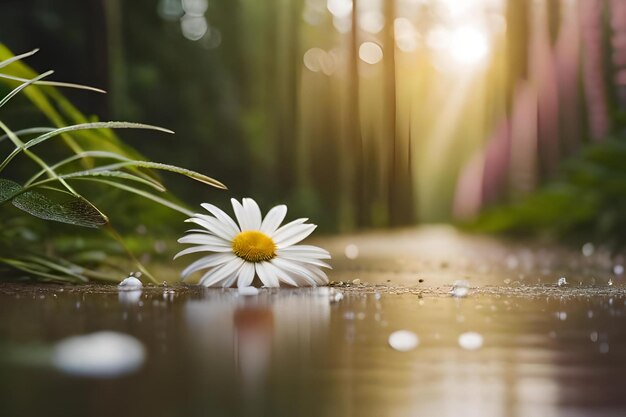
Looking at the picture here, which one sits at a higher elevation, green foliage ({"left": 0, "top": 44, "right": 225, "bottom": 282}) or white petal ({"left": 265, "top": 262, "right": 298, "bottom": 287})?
green foliage ({"left": 0, "top": 44, "right": 225, "bottom": 282})

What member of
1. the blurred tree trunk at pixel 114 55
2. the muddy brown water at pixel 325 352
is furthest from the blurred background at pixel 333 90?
the muddy brown water at pixel 325 352

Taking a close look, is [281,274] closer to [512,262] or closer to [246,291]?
[246,291]

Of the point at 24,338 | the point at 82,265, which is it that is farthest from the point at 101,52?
the point at 24,338

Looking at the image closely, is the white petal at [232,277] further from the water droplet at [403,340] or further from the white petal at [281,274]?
the water droplet at [403,340]

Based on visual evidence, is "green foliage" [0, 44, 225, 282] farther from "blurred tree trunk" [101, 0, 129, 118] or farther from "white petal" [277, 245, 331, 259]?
"blurred tree trunk" [101, 0, 129, 118]

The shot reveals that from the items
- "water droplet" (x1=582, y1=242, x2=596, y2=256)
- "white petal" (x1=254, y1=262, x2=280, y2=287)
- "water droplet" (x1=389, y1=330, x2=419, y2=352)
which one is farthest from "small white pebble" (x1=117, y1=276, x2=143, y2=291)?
"water droplet" (x1=582, y1=242, x2=596, y2=256)

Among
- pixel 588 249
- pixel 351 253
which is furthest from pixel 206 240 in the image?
pixel 588 249

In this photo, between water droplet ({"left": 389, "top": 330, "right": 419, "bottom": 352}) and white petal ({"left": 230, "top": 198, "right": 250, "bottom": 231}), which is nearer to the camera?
water droplet ({"left": 389, "top": 330, "right": 419, "bottom": 352})
